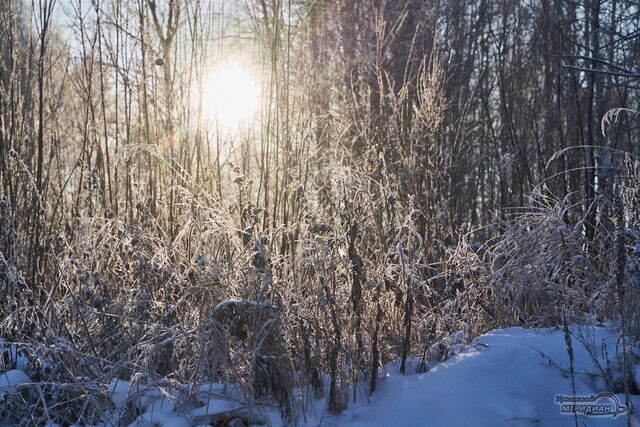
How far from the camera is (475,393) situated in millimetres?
2467

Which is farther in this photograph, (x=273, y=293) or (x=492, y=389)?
(x=273, y=293)

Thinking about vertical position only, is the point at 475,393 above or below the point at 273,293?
below

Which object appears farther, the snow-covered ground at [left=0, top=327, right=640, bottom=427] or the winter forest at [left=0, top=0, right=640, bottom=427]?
the winter forest at [left=0, top=0, right=640, bottom=427]

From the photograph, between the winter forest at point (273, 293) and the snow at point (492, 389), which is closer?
the snow at point (492, 389)

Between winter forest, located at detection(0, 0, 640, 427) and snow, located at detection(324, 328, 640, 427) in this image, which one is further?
winter forest, located at detection(0, 0, 640, 427)

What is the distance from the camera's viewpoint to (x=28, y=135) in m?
3.91

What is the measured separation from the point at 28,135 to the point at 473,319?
2.49 meters

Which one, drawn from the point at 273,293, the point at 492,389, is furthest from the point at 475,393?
the point at 273,293

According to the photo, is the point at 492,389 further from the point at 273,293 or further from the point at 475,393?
the point at 273,293

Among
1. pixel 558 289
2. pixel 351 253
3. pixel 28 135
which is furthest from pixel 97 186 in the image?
pixel 558 289

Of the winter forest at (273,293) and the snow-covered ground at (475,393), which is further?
the winter forest at (273,293)

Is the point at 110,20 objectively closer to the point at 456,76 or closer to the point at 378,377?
the point at 378,377

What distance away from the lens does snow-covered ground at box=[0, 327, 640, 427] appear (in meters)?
2.41

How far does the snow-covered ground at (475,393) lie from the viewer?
Answer: 241cm
